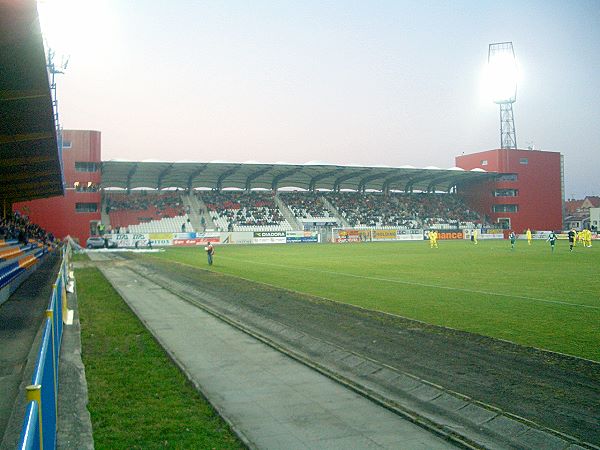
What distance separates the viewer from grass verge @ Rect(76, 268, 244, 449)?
18.5 ft

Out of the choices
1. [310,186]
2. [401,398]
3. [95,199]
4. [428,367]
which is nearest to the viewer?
[401,398]

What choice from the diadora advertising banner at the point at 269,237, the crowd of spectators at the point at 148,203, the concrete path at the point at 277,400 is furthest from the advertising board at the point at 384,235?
the concrete path at the point at 277,400

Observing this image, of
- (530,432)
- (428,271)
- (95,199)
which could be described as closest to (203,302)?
(530,432)

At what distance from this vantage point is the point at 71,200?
61.3m

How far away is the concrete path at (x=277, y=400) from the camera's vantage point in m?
5.60

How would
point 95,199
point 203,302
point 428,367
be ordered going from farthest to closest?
point 95,199 → point 203,302 → point 428,367

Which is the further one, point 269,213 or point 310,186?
point 310,186

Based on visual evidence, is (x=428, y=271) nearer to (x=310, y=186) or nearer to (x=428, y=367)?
(x=428, y=367)

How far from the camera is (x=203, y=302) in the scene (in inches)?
619

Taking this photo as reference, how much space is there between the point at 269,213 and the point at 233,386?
65834 millimetres

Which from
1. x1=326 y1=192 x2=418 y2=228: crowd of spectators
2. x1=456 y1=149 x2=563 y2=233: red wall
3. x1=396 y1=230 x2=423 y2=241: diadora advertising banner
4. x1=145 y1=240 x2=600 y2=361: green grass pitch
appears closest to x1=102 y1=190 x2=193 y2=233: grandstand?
x1=326 y1=192 x2=418 y2=228: crowd of spectators

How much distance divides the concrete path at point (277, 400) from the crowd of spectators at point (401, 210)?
2573 inches

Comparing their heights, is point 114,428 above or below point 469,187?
below

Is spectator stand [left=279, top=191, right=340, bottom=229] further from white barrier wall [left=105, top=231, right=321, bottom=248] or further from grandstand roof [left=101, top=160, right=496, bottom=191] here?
white barrier wall [left=105, top=231, right=321, bottom=248]
